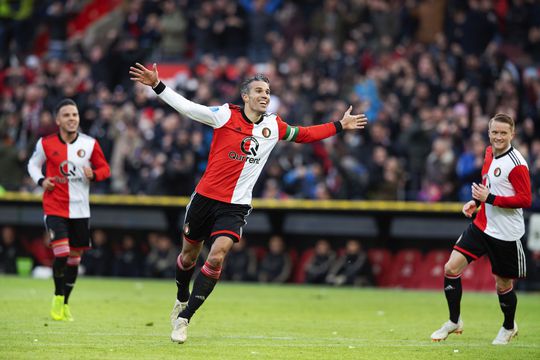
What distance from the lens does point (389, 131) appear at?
22719 millimetres

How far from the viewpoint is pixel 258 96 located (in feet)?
36.4

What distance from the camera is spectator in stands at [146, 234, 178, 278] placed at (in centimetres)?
2338

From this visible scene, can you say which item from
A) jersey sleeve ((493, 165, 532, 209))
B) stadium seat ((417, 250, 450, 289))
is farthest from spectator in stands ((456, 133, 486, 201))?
jersey sleeve ((493, 165, 532, 209))

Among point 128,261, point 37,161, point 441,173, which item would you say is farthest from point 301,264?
point 37,161

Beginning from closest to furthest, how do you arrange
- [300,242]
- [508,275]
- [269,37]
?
[508,275], [300,242], [269,37]

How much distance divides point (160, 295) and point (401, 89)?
809cm

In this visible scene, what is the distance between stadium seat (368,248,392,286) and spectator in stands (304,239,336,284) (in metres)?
0.81

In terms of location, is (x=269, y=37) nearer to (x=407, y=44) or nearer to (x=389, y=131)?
(x=407, y=44)

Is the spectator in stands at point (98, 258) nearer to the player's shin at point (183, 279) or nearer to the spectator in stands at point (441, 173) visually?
the spectator in stands at point (441, 173)

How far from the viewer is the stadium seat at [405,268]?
21.8 meters

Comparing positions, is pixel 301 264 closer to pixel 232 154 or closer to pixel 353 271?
pixel 353 271

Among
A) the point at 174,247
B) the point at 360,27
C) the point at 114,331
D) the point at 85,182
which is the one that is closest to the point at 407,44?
the point at 360,27

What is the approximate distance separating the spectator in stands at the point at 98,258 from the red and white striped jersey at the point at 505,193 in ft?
45.6

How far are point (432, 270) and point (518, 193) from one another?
10.8 m
